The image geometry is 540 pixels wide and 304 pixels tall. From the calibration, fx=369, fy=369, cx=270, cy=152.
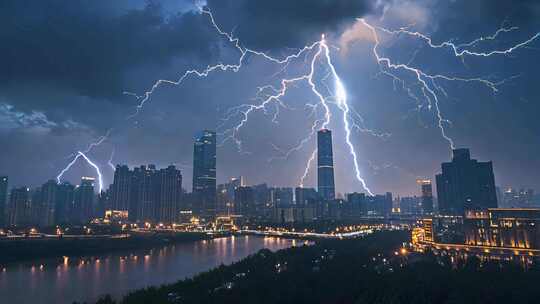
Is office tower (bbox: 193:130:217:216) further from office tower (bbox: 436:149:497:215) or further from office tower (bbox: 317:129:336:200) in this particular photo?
office tower (bbox: 436:149:497:215)

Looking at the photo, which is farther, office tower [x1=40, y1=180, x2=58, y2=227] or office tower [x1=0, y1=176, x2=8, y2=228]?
office tower [x1=40, y1=180, x2=58, y2=227]

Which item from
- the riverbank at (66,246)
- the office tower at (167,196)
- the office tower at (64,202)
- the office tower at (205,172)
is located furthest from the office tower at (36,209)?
the office tower at (205,172)

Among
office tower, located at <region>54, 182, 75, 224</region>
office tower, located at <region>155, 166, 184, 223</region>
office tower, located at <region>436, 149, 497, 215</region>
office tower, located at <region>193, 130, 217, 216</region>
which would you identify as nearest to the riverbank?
office tower, located at <region>155, 166, 184, 223</region>

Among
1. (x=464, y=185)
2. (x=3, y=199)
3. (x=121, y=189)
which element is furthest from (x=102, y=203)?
(x=464, y=185)

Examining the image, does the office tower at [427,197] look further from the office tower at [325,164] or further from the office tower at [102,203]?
the office tower at [102,203]

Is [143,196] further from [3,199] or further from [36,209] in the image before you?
[3,199]

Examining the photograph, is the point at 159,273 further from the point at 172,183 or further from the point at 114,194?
the point at 114,194

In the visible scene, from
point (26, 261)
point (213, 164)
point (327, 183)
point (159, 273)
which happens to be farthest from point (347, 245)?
point (327, 183)

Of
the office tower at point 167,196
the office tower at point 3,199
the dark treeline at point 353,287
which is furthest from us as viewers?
the office tower at point 167,196
